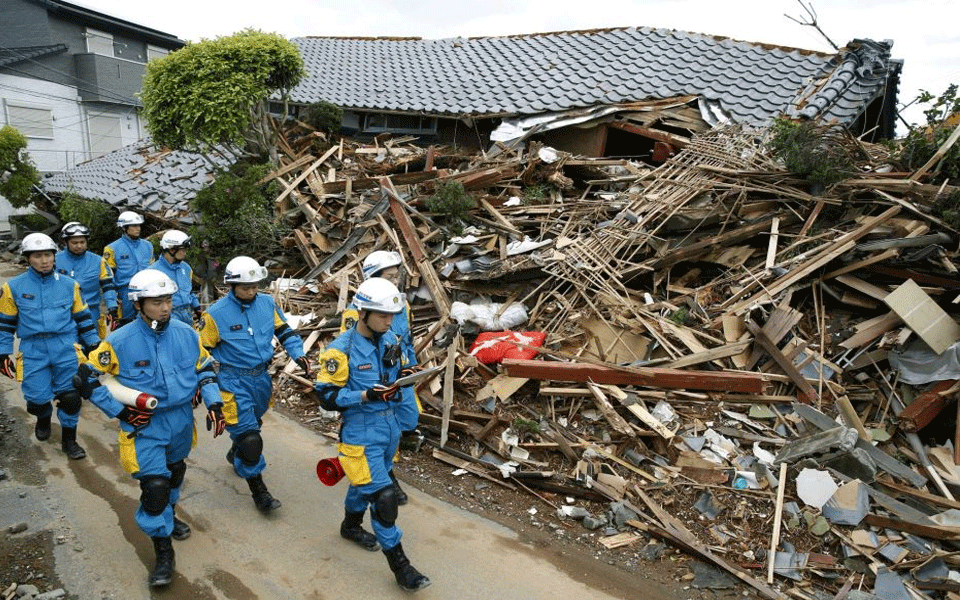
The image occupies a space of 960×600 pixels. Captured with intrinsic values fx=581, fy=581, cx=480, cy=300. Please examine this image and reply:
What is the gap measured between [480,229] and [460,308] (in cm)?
167

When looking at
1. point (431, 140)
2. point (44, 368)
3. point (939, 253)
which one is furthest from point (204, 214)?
point (939, 253)

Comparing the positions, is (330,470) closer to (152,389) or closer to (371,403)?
(371,403)

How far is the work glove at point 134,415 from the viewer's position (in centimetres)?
378

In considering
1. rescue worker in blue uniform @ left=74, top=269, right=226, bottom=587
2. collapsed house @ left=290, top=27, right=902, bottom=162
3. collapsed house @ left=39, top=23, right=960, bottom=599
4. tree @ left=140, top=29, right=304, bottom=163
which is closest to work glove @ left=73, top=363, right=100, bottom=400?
rescue worker in blue uniform @ left=74, top=269, right=226, bottom=587

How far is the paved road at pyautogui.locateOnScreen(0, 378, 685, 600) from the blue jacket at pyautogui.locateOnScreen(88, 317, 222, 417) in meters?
1.18

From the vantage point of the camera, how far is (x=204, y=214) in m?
11.1

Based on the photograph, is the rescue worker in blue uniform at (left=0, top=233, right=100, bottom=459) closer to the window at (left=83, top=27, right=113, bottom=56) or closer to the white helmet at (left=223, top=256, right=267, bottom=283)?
the white helmet at (left=223, top=256, right=267, bottom=283)

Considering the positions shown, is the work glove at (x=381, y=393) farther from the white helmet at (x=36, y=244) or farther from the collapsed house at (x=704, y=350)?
the white helmet at (x=36, y=244)

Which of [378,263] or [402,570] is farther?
[378,263]

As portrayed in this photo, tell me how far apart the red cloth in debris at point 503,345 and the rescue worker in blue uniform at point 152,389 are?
3.10 m

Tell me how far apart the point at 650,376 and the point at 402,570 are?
3032 mm

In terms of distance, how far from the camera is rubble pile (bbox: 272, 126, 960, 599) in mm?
4598

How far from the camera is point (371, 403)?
3930 mm

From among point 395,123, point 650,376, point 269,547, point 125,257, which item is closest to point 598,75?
point 395,123
